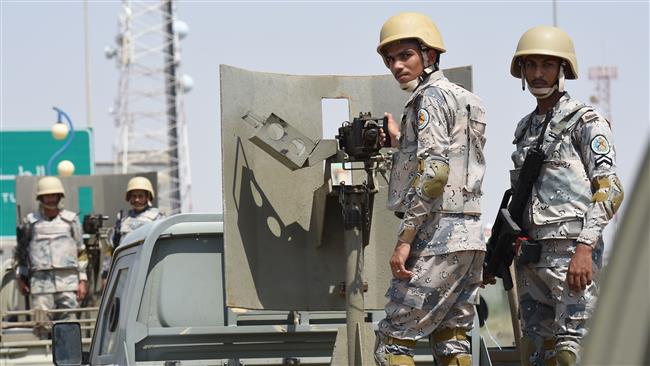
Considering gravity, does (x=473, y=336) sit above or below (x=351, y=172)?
below

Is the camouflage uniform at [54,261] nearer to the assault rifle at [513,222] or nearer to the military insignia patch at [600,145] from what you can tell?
the assault rifle at [513,222]

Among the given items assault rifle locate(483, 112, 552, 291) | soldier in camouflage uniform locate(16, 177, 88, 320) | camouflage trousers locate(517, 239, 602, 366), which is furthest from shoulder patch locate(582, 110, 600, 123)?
soldier in camouflage uniform locate(16, 177, 88, 320)

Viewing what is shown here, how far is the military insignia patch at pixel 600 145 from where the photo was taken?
559 cm

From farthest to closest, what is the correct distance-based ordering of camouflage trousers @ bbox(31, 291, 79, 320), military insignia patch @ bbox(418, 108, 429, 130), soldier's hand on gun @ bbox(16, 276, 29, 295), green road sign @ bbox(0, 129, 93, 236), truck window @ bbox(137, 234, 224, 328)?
green road sign @ bbox(0, 129, 93, 236) < soldier's hand on gun @ bbox(16, 276, 29, 295) < camouflage trousers @ bbox(31, 291, 79, 320) < truck window @ bbox(137, 234, 224, 328) < military insignia patch @ bbox(418, 108, 429, 130)

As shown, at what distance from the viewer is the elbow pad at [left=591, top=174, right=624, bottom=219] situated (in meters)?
5.48

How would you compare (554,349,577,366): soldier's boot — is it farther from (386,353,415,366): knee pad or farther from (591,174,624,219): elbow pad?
(386,353,415,366): knee pad

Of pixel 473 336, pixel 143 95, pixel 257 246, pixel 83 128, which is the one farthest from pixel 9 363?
pixel 143 95

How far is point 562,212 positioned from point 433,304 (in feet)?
2.74

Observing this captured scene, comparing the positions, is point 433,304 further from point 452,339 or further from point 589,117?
point 589,117

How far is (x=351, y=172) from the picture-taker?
609 centimetres

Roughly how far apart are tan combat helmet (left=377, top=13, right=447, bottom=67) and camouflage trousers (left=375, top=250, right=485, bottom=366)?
2.84 feet

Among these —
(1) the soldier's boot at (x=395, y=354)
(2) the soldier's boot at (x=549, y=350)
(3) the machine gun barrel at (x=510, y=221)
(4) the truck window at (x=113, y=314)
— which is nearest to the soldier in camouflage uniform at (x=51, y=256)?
(4) the truck window at (x=113, y=314)

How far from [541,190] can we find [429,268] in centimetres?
81

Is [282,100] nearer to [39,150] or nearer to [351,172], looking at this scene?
[351,172]
